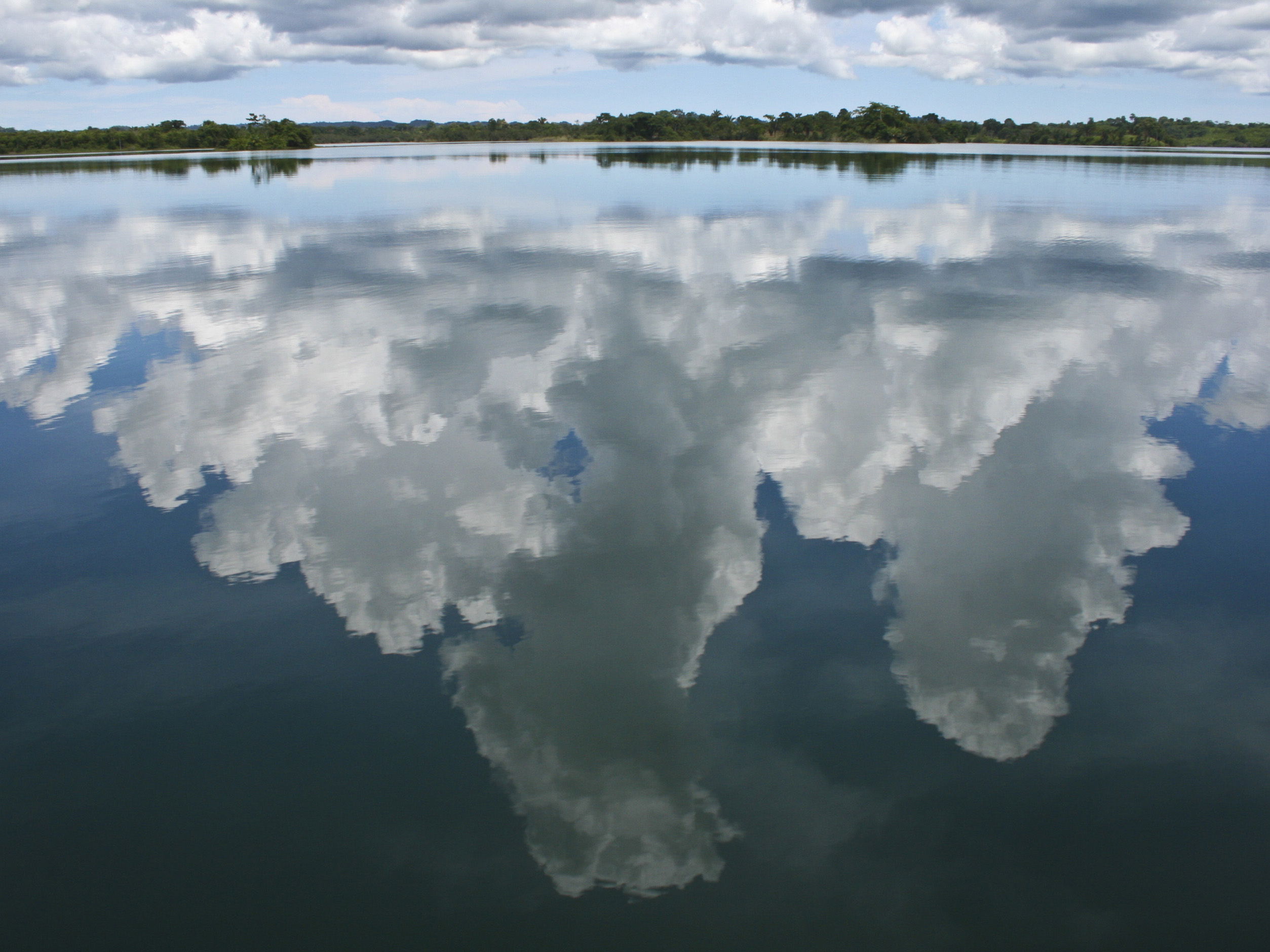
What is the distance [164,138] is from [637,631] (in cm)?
19337

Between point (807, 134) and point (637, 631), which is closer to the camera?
point (637, 631)

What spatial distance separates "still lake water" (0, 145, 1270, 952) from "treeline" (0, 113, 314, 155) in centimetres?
16372

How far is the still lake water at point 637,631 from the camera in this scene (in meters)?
4.85

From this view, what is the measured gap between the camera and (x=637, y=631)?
23.1 ft

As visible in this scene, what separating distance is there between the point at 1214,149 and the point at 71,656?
176 m

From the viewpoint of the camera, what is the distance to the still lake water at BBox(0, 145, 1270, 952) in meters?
4.85

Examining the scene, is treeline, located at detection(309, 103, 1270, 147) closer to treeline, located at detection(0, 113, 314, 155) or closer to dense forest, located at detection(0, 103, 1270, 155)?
dense forest, located at detection(0, 103, 1270, 155)

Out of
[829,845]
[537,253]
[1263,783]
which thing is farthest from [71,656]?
[537,253]

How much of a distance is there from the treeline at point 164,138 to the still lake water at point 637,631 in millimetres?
163723

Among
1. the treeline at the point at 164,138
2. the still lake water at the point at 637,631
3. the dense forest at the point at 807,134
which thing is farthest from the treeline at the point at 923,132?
the still lake water at the point at 637,631

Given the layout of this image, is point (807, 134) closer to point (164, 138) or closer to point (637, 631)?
point (164, 138)

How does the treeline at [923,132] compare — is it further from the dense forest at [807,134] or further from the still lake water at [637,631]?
the still lake water at [637,631]

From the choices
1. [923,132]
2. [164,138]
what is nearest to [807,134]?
[923,132]

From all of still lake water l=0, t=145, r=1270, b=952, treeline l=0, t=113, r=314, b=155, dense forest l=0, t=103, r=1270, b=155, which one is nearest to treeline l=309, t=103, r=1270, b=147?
dense forest l=0, t=103, r=1270, b=155
